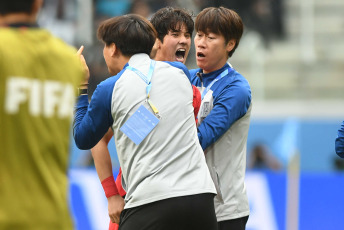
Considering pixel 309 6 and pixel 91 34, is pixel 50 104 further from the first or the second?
pixel 309 6

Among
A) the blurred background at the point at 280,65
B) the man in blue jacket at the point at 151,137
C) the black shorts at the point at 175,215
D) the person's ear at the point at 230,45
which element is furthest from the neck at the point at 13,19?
the blurred background at the point at 280,65

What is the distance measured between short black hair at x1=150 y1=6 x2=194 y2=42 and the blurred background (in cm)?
Answer: 489

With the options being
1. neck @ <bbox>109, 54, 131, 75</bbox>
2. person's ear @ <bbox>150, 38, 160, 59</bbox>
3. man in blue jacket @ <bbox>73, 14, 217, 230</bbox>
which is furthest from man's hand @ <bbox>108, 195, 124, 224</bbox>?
person's ear @ <bbox>150, 38, 160, 59</bbox>

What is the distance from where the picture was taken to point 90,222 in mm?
8148

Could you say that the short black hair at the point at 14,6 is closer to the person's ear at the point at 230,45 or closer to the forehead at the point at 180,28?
the forehead at the point at 180,28

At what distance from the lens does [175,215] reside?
3.38 m

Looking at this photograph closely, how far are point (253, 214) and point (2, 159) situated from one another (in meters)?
5.74

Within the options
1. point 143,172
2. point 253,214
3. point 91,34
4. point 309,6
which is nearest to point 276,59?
point 309,6

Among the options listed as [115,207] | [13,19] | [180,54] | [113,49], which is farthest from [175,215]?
[13,19]

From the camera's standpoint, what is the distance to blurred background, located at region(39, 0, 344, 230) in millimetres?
10312

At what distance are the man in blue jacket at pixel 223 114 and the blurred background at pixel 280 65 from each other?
4.85 metres

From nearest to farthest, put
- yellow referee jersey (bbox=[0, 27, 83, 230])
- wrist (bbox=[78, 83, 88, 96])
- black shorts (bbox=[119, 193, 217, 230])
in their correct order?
yellow referee jersey (bbox=[0, 27, 83, 230]) → black shorts (bbox=[119, 193, 217, 230]) → wrist (bbox=[78, 83, 88, 96])

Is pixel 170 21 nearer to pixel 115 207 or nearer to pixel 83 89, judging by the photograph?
pixel 83 89

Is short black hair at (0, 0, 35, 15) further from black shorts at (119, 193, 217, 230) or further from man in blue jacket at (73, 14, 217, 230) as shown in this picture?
black shorts at (119, 193, 217, 230)
